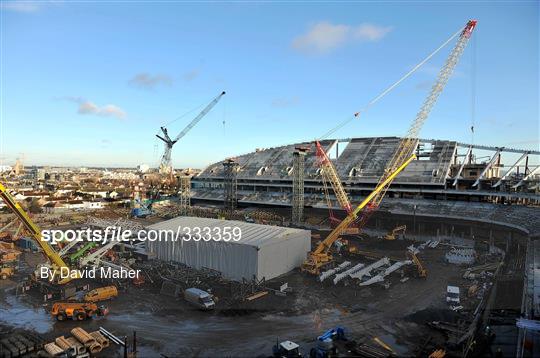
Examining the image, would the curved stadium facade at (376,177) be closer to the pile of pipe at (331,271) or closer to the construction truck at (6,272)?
the pile of pipe at (331,271)

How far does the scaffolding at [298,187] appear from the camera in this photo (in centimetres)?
5506

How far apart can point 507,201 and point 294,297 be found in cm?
3839

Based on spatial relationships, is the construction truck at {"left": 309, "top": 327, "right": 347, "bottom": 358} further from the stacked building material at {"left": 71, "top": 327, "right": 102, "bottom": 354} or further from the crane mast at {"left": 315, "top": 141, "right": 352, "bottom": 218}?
the crane mast at {"left": 315, "top": 141, "right": 352, "bottom": 218}

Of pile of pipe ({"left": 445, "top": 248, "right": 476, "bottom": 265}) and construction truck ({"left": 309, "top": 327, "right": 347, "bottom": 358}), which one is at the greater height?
pile of pipe ({"left": 445, "top": 248, "right": 476, "bottom": 265})

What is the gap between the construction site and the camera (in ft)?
61.1

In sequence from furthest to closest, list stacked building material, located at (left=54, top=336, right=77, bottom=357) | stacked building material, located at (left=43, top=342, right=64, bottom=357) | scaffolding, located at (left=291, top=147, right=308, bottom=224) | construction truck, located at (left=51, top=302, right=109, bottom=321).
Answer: scaffolding, located at (left=291, top=147, right=308, bottom=224) < construction truck, located at (left=51, top=302, right=109, bottom=321) < stacked building material, located at (left=54, top=336, right=77, bottom=357) < stacked building material, located at (left=43, top=342, right=64, bottom=357)

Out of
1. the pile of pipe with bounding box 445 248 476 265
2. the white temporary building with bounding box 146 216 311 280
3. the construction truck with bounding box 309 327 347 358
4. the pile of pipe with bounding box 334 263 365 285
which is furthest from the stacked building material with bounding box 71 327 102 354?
the pile of pipe with bounding box 445 248 476 265

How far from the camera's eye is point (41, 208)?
230 feet

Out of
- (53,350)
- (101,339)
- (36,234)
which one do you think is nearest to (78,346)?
(53,350)

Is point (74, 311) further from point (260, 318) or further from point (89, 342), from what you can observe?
point (260, 318)

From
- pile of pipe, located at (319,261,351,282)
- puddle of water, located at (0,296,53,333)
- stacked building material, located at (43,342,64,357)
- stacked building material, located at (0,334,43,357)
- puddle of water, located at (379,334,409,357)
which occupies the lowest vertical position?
puddle of water, located at (0,296,53,333)

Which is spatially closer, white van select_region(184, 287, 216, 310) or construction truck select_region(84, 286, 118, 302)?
white van select_region(184, 287, 216, 310)

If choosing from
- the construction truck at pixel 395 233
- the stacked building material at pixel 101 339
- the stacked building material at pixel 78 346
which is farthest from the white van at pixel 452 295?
the stacked building material at pixel 78 346

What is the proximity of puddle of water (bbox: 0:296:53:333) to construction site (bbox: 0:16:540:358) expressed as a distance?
128mm
